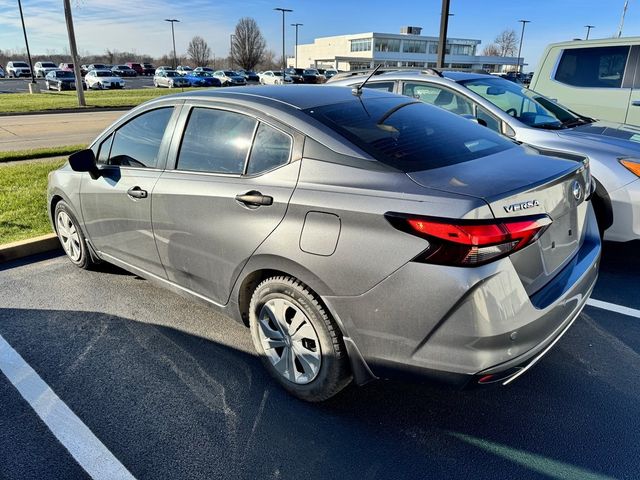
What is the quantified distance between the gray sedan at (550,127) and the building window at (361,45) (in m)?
95.1

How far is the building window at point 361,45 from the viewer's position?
94375mm

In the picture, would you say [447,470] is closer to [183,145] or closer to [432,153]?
[432,153]

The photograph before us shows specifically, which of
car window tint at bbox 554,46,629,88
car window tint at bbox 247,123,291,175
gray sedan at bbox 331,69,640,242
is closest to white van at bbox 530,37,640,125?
car window tint at bbox 554,46,629,88

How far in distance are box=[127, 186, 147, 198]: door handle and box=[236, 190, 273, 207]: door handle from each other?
3.18ft

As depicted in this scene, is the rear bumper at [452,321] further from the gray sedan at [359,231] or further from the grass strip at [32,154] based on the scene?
the grass strip at [32,154]

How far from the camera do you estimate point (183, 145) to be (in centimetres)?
316

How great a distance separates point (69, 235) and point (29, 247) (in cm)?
79

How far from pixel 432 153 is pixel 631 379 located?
180cm

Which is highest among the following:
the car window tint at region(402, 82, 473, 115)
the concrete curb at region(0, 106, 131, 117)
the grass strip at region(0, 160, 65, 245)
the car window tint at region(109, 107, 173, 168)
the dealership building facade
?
the dealership building facade

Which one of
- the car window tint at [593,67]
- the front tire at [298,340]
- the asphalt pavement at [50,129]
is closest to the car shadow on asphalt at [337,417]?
the front tire at [298,340]

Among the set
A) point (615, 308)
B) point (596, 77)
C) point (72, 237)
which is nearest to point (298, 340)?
point (615, 308)

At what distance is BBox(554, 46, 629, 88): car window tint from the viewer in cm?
679

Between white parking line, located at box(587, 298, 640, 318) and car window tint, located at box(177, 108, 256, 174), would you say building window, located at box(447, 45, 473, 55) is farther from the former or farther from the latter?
car window tint, located at box(177, 108, 256, 174)

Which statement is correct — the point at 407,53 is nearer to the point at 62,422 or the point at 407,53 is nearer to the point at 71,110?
the point at 71,110
